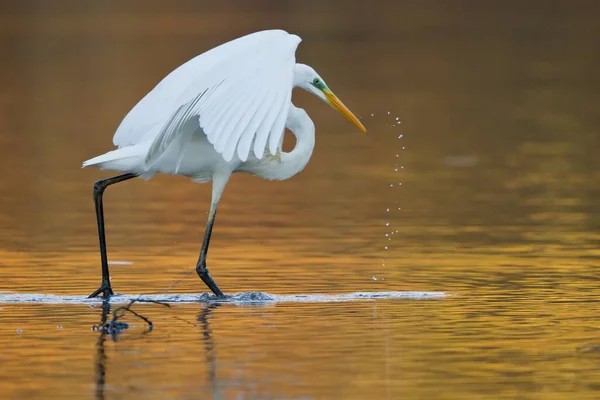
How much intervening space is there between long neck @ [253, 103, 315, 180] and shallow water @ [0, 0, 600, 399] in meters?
0.84

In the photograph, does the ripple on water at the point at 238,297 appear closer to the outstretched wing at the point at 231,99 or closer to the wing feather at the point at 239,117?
the outstretched wing at the point at 231,99

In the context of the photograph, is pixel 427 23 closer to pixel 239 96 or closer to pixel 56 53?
pixel 56 53

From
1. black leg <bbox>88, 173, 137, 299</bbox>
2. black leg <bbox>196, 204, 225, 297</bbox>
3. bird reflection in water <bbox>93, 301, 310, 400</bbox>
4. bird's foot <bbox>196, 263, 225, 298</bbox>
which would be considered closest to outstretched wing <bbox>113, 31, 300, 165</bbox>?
black leg <bbox>88, 173, 137, 299</bbox>

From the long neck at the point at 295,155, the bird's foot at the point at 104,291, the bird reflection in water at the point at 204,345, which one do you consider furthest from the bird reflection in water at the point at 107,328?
the long neck at the point at 295,155

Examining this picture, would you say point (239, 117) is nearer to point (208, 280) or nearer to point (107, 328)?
point (107, 328)

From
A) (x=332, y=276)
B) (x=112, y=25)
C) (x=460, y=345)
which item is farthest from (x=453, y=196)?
(x=112, y=25)

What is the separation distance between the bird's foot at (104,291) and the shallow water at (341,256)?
16 cm

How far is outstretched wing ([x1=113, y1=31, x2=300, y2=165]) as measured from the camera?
40.6 feet

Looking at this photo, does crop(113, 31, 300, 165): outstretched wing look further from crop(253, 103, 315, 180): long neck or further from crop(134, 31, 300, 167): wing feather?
crop(253, 103, 315, 180): long neck

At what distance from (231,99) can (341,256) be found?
3.45m

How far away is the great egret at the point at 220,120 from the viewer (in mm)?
12508

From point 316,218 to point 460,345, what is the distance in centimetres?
724

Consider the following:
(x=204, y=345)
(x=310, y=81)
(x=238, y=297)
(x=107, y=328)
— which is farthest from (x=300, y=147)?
(x=204, y=345)

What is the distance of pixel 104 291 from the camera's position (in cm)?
1388
